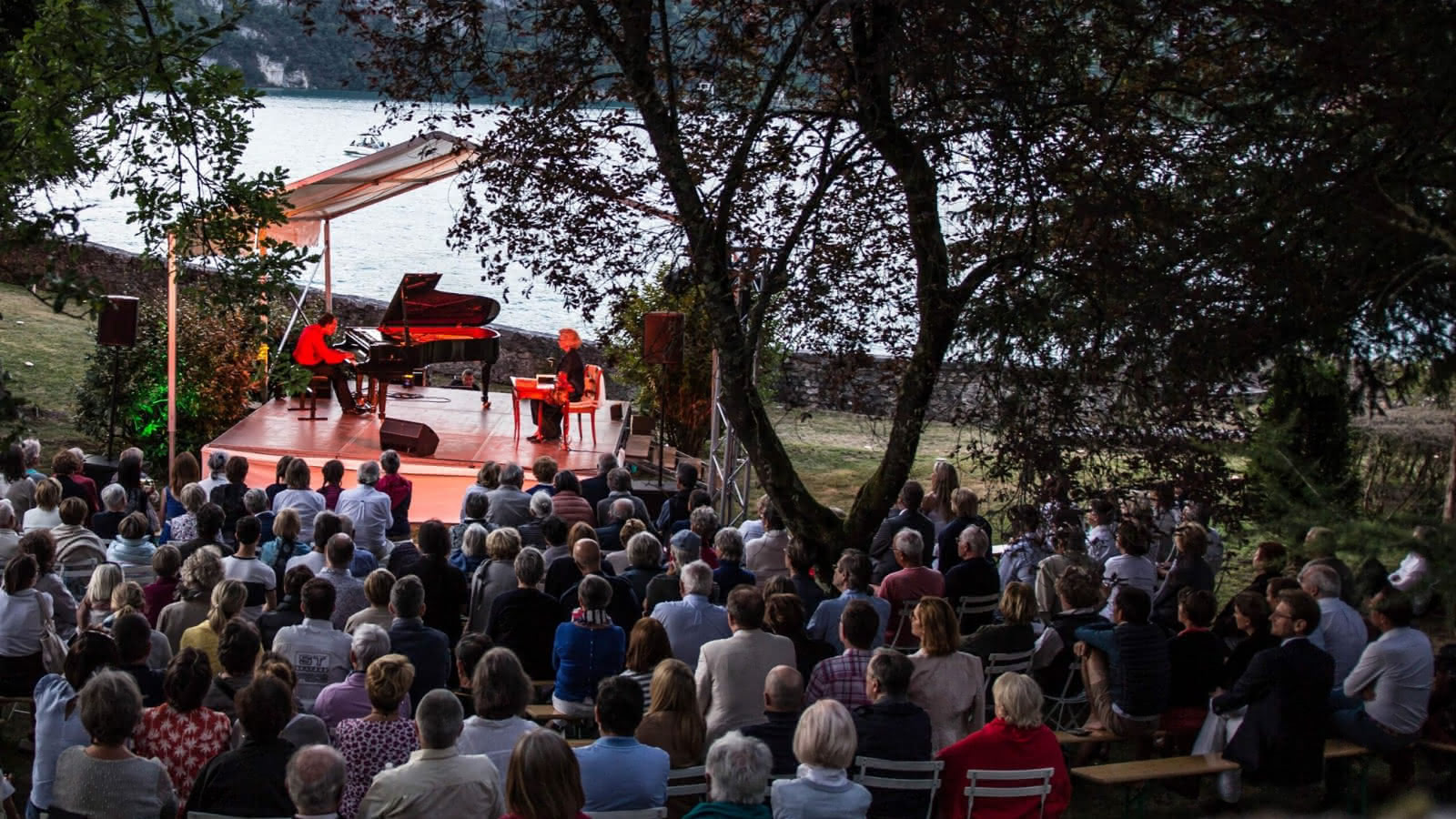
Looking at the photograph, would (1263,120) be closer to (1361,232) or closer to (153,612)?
(1361,232)

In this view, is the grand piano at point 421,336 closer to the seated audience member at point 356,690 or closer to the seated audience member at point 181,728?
the seated audience member at point 356,690

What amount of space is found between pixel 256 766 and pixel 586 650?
183 centimetres

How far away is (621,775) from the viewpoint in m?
4.62

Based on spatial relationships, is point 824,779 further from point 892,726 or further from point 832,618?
point 832,618

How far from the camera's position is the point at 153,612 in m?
6.63

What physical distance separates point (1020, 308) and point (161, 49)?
12.6 ft

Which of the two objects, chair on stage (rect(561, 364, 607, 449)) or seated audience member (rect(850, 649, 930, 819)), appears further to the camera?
chair on stage (rect(561, 364, 607, 449))

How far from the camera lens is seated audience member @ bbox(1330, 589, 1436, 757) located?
6.01 meters

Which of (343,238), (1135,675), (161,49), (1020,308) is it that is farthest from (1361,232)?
(343,238)

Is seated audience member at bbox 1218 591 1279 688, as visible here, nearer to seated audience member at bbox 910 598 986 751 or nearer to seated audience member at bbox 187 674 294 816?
seated audience member at bbox 910 598 986 751

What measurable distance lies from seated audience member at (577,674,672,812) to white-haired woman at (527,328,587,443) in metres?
9.57

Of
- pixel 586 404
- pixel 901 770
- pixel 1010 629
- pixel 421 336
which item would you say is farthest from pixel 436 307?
pixel 901 770

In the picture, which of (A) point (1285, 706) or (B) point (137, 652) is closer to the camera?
(B) point (137, 652)

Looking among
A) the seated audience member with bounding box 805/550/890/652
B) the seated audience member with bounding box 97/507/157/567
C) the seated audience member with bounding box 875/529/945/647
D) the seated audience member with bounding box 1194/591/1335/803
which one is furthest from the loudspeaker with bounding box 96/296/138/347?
the seated audience member with bounding box 1194/591/1335/803
